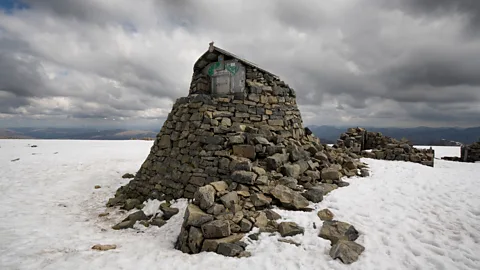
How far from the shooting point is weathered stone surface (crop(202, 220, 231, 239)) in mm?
6017

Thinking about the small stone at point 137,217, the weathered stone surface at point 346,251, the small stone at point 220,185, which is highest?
the small stone at point 220,185

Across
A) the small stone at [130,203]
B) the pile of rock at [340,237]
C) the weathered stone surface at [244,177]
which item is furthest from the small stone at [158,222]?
the pile of rock at [340,237]

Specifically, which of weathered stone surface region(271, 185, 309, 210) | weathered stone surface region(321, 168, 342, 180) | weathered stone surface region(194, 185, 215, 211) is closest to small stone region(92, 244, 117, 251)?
weathered stone surface region(194, 185, 215, 211)

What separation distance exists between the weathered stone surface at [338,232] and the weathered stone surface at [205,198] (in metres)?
3.33

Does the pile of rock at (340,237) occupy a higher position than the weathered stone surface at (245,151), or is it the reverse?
the weathered stone surface at (245,151)

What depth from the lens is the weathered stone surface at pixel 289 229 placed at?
240 inches

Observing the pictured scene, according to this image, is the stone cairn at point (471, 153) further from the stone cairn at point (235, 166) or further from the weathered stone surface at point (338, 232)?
the weathered stone surface at point (338, 232)

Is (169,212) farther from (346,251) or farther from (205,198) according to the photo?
(346,251)

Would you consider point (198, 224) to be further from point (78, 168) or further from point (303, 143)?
point (78, 168)

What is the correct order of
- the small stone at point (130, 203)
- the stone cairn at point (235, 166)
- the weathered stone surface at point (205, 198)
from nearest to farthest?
the stone cairn at point (235, 166), the weathered stone surface at point (205, 198), the small stone at point (130, 203)

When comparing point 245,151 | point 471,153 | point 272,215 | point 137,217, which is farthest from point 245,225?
point 471,153

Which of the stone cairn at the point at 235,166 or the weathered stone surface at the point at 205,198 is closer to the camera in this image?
the stone cairn at the point at 235,166

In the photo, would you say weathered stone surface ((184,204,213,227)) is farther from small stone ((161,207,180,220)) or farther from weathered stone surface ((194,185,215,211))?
small stone ((161,207,180,220))

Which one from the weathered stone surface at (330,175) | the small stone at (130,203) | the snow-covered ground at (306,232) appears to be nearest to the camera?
the snow-covered ground at (306,232)
